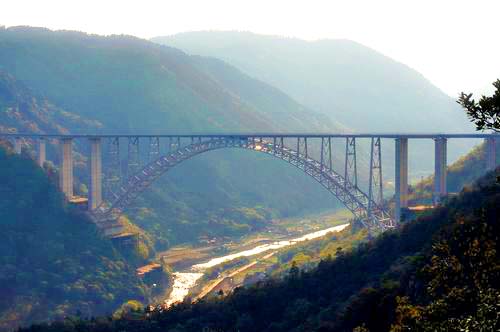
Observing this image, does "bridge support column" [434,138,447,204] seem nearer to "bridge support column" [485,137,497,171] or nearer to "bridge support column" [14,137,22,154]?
"bridge support column" [485,137,497,171]

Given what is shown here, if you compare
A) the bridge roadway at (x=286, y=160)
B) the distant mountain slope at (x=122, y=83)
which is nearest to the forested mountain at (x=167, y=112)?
the distant mountain slope at (x=122, y=83)

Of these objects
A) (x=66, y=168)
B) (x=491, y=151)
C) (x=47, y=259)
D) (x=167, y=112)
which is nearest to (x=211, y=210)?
(x=167, y=112)

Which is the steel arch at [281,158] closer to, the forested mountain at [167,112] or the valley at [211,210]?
the valley at [211,210]

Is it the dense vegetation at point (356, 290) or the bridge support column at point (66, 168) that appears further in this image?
the bridge support column at point (66, 168)

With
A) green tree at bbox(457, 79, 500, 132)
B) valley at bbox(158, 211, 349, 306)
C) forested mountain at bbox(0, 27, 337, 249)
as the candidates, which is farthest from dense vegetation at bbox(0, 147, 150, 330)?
green tree at bbox(457, 79, 500, 132)

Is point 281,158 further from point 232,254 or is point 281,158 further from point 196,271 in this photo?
point 232,254

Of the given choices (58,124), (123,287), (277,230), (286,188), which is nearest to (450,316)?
(123,287)
